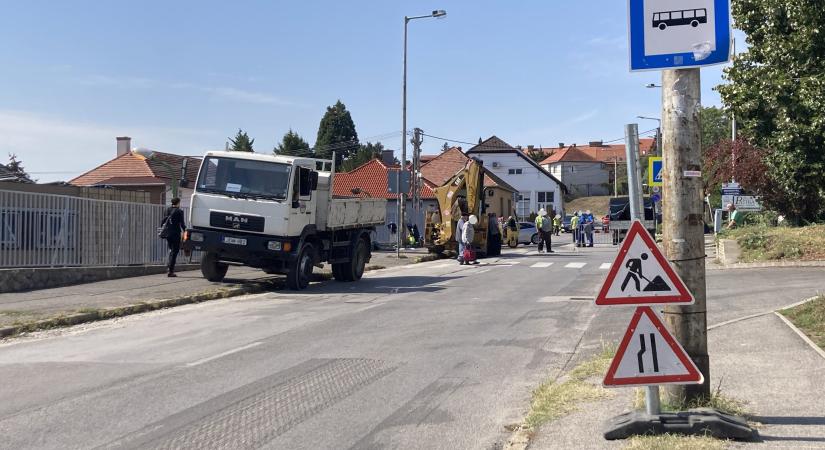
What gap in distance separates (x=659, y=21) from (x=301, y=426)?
406 centimetres

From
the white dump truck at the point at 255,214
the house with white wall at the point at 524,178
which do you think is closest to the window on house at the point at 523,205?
the house with white wall at the point at 524,178

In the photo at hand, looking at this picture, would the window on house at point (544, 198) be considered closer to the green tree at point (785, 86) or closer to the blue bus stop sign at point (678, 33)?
the green tree at point (785, 86)

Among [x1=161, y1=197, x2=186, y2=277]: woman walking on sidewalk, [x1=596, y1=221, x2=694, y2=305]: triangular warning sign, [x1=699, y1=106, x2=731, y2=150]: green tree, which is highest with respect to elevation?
[x1=699, y1=106, x2=731, y2=150]: green tree

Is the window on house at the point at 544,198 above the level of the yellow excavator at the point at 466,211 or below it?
above

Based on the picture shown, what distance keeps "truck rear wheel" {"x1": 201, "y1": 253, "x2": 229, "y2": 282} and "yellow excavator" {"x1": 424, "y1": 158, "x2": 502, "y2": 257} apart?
45.2 feet

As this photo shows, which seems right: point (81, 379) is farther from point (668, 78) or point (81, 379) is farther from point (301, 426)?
point (668, 78)

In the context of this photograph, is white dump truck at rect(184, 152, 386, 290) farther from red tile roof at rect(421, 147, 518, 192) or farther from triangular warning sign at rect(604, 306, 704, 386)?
red tile roof at rect(421, 147, 518, 192)

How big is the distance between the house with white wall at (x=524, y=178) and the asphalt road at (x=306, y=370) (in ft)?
246

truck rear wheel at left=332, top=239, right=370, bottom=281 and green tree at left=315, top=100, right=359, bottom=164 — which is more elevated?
green tree at left=315, top=100, right=359, bottom=164

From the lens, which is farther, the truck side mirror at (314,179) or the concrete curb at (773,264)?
the concrete curb at (773,264)

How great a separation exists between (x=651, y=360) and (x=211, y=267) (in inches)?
520

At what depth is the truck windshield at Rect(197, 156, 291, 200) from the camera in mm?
16219

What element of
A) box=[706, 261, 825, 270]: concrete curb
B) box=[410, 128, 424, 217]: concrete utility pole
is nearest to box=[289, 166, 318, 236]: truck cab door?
box=[706, 261, 825, 270]: concrete curb

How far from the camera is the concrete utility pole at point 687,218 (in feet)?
18.3
